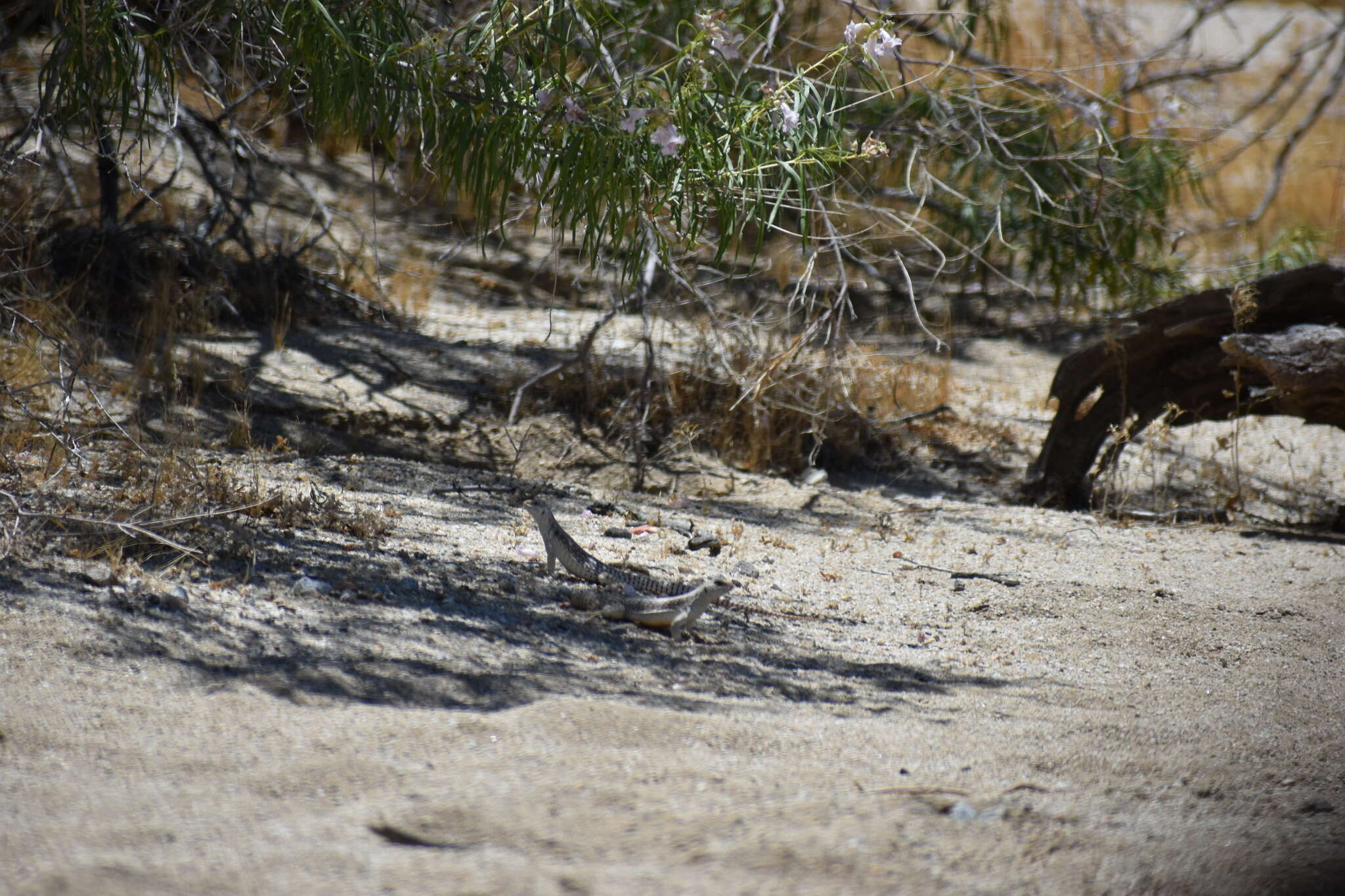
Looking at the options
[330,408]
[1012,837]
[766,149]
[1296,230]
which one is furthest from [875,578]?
[1296,230]

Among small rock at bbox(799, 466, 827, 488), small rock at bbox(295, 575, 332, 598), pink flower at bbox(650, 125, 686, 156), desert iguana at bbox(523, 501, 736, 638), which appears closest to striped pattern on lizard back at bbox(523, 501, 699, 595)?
desert iguana at bbox(523, 501, 736, 638)

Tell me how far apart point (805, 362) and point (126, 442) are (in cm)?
307

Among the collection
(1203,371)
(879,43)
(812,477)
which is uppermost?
(879,43)

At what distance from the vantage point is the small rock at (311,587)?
10.2 ft

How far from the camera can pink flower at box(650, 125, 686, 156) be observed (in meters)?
3.06

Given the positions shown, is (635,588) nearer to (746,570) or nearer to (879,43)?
(746,570)

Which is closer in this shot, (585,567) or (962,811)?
(962,811)

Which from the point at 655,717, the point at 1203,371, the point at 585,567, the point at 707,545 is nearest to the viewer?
the point at 655,717

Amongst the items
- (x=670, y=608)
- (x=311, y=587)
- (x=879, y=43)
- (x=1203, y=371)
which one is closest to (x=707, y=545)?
(x=670, y=608)

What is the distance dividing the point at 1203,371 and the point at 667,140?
3.06 m

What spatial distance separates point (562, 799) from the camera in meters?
2.11

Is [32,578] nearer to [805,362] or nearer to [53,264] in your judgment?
[53,264]

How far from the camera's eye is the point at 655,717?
251 centimetres

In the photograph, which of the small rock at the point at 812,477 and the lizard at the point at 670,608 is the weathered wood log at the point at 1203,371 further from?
the lizard at the point at 670,608
